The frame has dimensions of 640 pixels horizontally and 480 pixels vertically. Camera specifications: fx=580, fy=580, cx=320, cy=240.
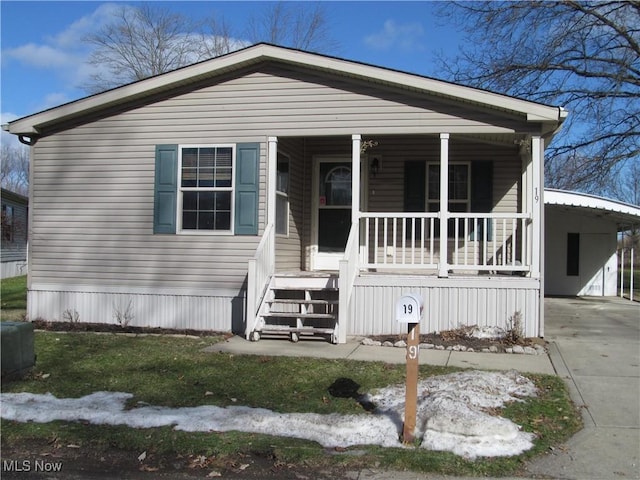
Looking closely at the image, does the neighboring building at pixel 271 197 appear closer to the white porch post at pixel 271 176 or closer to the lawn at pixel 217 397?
the white porch post at pixel 271 176

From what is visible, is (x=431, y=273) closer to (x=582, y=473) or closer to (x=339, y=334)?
(x=339, y=334)

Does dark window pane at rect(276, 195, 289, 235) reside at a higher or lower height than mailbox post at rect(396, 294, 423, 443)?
higher

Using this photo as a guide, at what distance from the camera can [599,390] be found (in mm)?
6285

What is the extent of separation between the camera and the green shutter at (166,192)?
10.0 m

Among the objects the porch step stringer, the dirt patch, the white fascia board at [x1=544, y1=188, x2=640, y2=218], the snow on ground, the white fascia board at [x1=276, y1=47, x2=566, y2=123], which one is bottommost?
the snow on ground

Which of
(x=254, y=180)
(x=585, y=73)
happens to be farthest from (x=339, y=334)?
(x=585, y=73)

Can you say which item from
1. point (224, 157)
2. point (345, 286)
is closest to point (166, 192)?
point (224, 157)

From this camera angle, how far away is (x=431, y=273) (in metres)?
9.98

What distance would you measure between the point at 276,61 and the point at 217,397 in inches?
237

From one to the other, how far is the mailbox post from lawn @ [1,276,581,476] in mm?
204

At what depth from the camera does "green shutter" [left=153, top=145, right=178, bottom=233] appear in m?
10.0

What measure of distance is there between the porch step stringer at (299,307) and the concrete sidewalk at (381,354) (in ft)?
0.64

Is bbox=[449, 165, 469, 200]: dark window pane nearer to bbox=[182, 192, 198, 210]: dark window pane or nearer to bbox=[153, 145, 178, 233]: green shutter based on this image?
bbox=[182, 192, 198, 210]: dark window pane

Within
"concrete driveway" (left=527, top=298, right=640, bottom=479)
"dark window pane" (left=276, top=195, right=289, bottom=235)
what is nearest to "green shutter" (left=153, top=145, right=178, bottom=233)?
"dark window pane" (left=276, top=195, right=289, bottom=235)
